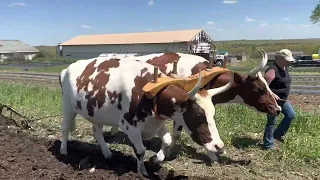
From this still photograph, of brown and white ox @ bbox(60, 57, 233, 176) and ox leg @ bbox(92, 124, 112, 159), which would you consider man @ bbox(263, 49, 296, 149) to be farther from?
ox leg @ bbox(92, 124, 112, 159)

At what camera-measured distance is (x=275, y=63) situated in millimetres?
7820

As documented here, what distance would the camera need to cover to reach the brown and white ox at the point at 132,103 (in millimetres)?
5668

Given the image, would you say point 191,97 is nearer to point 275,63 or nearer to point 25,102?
point 275,63

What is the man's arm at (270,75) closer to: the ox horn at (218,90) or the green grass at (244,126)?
the ox horn at (218,90)

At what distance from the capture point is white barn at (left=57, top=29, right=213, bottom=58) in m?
73.0

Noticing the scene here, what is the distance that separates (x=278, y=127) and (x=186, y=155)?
85.1 inches

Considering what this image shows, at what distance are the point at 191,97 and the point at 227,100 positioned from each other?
2.03m

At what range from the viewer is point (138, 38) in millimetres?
80688

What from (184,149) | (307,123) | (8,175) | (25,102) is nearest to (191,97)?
Result: (184,149)

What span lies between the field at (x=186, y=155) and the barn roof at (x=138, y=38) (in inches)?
2350

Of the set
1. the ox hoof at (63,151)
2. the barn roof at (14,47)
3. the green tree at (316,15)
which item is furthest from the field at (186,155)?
the barn roof at (14,47)

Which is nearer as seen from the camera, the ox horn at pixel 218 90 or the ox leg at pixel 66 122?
the ox horn at pixel 218 90

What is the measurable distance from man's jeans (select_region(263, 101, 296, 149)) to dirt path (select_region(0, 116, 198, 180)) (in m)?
2.29

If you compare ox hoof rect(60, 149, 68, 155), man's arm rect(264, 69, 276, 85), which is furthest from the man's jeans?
ox hoof rect(60, 149, 68, 155)
